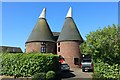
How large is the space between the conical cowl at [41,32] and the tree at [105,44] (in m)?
23.2

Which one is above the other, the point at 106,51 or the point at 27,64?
the point at 106,51

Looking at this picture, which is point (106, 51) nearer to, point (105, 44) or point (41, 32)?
point (105, 44)

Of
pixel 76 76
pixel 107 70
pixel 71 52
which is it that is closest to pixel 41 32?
pixel 71 52

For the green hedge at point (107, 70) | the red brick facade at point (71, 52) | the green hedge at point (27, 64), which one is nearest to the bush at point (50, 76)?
the green hedge at point (27, 64)

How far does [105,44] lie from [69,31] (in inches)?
958

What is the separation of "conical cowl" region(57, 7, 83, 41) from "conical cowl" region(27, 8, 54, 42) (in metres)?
2.79

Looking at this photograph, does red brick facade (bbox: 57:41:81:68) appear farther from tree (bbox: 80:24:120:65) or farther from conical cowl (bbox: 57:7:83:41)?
tree (bbox: 80:24:120:65)

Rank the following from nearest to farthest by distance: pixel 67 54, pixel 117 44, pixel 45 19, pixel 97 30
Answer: pixel 117 44 < pixel 97 30 < pixel 67 54 < pixel 45 19

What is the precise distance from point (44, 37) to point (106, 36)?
2504cm

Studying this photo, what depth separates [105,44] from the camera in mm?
29141

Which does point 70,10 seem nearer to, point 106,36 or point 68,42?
point 68,42

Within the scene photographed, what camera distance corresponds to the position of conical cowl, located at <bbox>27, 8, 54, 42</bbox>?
53.0m

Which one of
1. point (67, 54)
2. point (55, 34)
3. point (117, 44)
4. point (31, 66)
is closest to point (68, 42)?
point (67, 54)

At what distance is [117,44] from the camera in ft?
95.0
